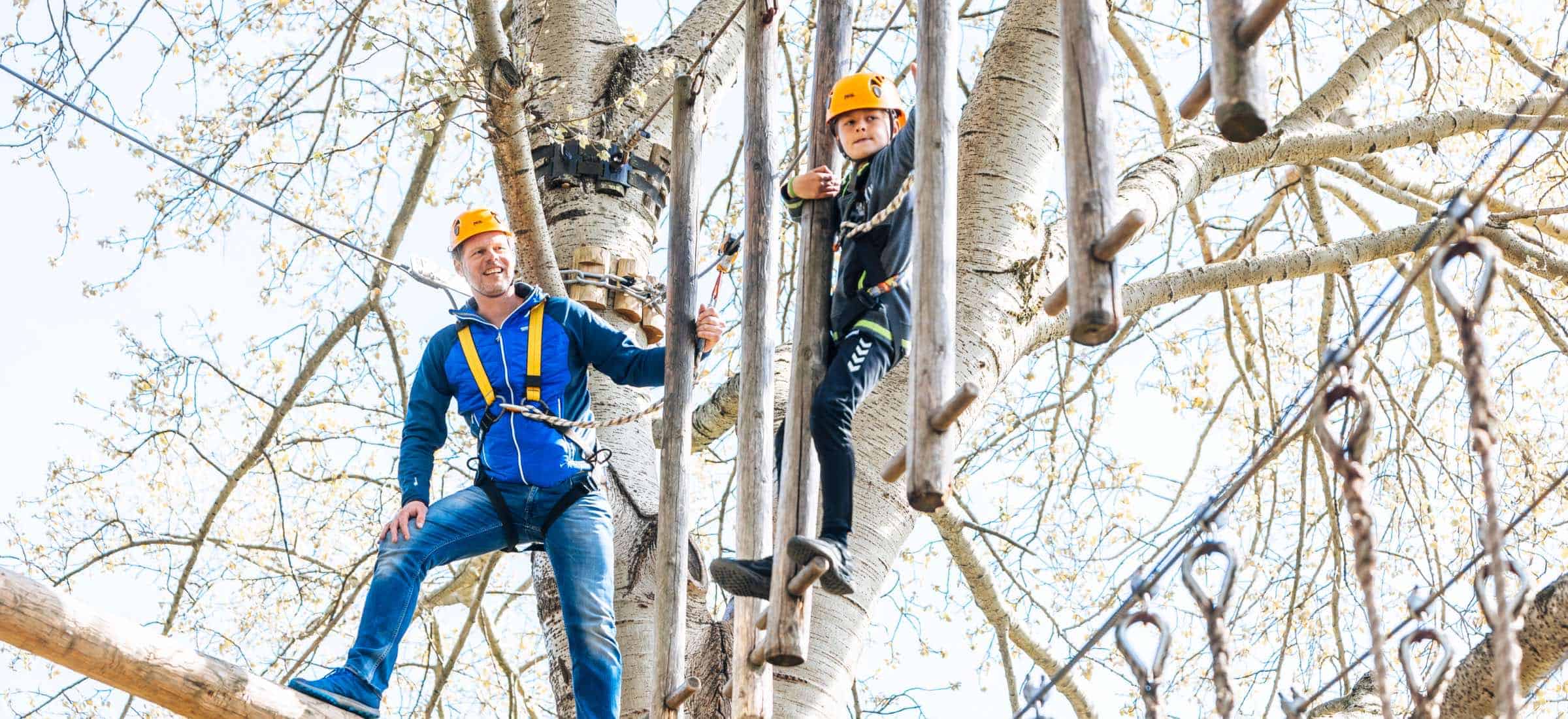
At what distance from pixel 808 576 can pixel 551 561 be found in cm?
113

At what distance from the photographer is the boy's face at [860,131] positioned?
4.62 metres

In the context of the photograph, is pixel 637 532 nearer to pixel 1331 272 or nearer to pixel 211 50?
pixel 1331 272

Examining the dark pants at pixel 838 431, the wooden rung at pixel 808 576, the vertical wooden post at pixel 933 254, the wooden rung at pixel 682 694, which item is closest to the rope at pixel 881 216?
the dark pants at pixel 838 431

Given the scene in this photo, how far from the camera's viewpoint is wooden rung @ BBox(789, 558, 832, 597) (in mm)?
3893

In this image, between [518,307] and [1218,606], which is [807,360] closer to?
[518,307]

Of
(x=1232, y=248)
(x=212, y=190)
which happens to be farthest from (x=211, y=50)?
(x=1232, y=248)

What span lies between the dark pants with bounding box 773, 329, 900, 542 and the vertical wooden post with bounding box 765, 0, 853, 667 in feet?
0.10

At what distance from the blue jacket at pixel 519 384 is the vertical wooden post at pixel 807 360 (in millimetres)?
697

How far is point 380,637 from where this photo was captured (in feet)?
14.6

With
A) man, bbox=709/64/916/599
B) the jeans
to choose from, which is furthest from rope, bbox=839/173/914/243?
the jeans

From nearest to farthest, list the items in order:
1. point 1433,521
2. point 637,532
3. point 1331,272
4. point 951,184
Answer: point 951,184 → point 637,532 → point 1331,272 → point 1433,521

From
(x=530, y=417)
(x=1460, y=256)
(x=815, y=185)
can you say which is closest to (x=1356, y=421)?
(x=1460, y=256)

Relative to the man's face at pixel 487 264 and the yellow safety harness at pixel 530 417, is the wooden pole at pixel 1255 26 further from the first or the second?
the man's face at pixel 487 264

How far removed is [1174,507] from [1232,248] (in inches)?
55.3
